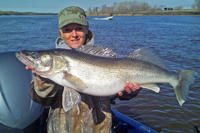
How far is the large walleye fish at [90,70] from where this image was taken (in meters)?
2.32

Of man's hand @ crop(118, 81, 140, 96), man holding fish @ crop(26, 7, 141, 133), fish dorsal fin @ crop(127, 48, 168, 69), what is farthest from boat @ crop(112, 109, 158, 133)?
fish dorsal fin @ crop(127, 48, 168, 69)

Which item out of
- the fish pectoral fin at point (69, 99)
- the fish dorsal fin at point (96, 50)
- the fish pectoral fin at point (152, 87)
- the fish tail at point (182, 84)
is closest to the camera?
the fish pectoral fin at point (69, 99)

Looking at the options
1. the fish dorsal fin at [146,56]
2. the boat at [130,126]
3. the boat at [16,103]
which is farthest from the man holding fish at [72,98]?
the boat at [130,126]

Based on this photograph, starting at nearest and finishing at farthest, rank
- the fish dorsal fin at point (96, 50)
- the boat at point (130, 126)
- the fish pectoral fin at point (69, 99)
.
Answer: the fish pectoral fin at point (69, 99)
the fish dorsal fin at point (96, 50)
the boat at point (130, 126)

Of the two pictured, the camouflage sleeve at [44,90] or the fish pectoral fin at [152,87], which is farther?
the fish pectoral fin at [152,87]

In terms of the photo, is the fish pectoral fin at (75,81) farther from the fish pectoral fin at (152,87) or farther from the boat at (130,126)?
the boat at (130,126)

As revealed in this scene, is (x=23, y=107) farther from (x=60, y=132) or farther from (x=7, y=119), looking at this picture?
(x=60, y=132)

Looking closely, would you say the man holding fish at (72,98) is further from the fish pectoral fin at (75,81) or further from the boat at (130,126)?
the boat at (130,126)

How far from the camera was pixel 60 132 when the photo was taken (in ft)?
8.47

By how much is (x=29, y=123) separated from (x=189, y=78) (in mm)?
2893

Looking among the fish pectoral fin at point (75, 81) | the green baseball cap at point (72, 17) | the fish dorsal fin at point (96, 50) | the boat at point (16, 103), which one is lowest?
the boat at point (16, 103)

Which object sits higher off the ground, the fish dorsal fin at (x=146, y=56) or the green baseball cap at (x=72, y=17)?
the green baseball cap at (x=72, y=17)

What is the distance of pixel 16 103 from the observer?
290 cm

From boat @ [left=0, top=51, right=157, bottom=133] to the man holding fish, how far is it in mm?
475
